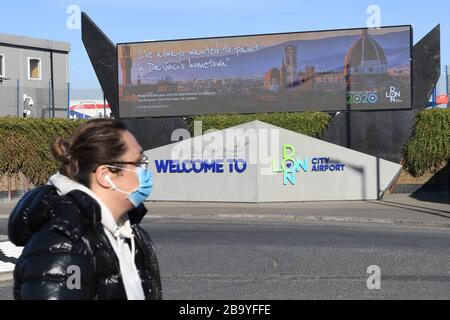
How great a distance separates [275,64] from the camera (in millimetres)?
24328

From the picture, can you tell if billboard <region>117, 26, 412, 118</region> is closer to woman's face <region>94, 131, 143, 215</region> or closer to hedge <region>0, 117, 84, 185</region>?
hedge <region>0, 117, 84, 185</region>

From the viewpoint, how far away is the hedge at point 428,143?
22000 mm

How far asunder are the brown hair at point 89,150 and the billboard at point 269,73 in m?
21.7

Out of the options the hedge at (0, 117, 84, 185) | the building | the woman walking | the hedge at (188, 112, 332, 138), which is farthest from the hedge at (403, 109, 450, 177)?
the woman walking

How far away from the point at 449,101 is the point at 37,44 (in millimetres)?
26848

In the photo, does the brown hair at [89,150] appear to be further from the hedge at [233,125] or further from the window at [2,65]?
the window at [2,65]

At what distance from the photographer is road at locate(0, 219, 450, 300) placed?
7234mm

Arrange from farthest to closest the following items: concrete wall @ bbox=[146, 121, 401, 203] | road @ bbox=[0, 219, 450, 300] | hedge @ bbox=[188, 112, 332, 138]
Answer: hedge @ bbox=[188, 112, 332, 138], concrete wall @ bbox=[146, 121, 401, 203], road @ bbox=[0, 219, 450, 300]

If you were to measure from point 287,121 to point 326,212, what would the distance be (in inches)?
234

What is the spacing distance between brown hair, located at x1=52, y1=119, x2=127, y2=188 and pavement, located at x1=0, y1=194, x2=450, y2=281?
12015mm

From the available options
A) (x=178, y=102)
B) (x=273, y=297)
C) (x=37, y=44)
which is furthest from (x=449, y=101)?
(x=37, y=44)

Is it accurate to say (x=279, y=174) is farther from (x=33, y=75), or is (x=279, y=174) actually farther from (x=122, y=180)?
(x=33, y=75)

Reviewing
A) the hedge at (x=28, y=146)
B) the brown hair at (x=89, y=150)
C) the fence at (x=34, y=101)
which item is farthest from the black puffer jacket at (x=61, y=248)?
the fence at (x=34, y=101)
